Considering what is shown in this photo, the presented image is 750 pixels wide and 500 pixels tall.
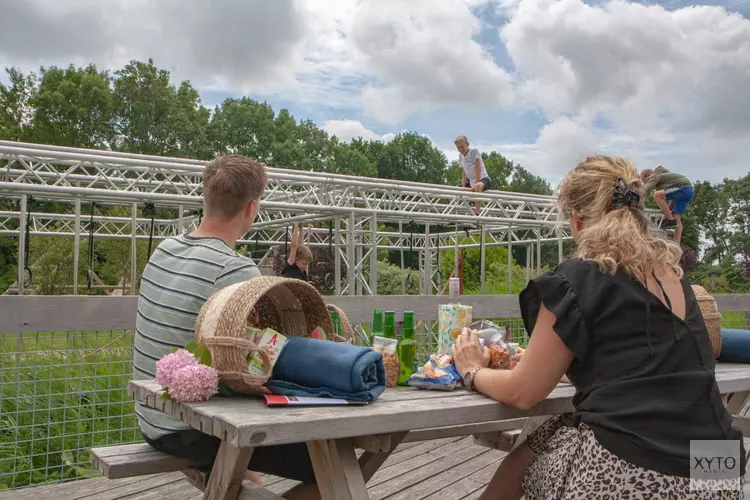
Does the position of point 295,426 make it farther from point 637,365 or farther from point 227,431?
point 637,365

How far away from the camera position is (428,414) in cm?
191

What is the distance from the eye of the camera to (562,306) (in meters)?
1.97

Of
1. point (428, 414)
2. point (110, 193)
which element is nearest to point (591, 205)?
point (428, 414)

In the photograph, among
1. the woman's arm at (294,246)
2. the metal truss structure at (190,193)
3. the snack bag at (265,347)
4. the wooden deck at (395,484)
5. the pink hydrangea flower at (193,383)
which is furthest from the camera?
the woman's arm at (294,246)

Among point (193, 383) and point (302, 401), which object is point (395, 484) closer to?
point (302, 401)

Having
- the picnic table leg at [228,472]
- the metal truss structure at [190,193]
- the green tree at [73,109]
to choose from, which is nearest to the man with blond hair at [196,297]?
the picnic table leg at [228,472]

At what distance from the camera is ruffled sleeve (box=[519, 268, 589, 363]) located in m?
1.96

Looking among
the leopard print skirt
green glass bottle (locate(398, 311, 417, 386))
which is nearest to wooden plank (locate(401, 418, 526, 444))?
green glass bottle (locate(398, 311, 417, 386))

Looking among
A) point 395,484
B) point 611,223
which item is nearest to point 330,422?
point 611,223

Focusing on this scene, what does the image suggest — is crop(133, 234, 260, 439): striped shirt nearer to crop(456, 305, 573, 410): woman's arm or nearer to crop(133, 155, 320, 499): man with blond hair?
crop(133, 155, 320, 499): man with blond hair

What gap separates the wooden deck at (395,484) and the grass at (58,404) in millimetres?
230

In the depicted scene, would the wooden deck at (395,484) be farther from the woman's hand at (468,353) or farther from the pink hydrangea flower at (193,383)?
the pink hydrangea flower at (193,383)

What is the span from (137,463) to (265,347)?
26.1 inches
